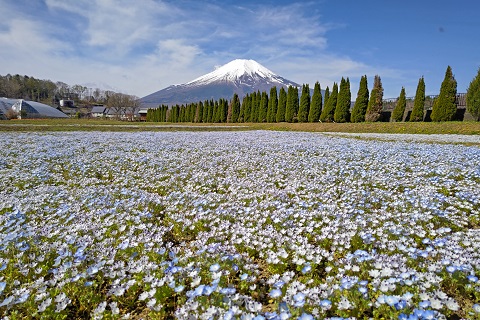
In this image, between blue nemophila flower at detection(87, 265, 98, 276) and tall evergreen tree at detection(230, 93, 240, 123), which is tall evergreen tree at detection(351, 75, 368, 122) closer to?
tall evergreen tree at detection(230, 93, 240, 123)

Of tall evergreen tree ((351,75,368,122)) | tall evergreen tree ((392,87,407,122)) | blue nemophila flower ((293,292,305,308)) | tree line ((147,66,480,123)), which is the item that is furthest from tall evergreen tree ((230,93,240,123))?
blue nemophila flower ((293,292,305,308))

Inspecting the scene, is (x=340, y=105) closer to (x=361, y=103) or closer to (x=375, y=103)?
(x=361, y=103)

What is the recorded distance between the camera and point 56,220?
13.9 ft

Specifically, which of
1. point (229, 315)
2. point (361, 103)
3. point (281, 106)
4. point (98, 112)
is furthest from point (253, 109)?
point (98, 112)

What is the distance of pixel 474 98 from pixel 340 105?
1257 centimetres

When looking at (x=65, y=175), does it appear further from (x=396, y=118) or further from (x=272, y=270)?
(x=396, y=118)

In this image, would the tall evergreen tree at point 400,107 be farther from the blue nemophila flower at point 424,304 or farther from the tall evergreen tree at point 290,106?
the blue nemophila flower at point 424,304

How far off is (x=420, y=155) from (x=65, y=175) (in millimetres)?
10569

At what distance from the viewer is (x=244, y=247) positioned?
3551mm

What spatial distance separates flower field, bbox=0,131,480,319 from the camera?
95.3 inches

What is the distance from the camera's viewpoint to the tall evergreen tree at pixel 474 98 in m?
27.3

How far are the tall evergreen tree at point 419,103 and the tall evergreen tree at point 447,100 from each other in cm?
184

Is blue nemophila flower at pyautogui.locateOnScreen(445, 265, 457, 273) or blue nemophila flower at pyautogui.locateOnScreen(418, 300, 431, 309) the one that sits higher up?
blue nemophila flower at pyautogui.locateOnScreen(445, 265, 457, 273)

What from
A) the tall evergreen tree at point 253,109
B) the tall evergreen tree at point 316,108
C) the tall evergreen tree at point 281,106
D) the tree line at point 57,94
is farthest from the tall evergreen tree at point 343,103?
the tree line at point 57,94
